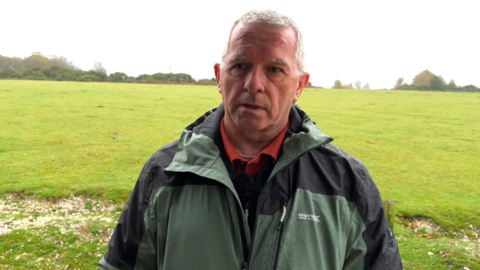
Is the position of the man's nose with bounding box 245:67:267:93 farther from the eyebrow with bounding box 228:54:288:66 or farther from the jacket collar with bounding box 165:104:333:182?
the jacket collar with bounding box 165:104:333:182

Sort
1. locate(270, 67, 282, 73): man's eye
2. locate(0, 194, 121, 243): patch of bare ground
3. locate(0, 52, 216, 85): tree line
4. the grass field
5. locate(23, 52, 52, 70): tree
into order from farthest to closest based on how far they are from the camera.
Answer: locate(23, 52, 52, 70): tree, locate(0, 52, 216, 85): tree line, the grass field, locate(0, 194, 121, 243): patch of bare ground, locate(270, 67, 282, 73): man's eye

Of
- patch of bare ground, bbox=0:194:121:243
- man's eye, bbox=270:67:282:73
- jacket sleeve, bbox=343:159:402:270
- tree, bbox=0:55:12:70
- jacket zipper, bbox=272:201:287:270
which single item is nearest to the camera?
jacket zipper, bbox=272:201:287:270

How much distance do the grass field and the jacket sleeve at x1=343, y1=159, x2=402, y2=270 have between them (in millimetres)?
4479

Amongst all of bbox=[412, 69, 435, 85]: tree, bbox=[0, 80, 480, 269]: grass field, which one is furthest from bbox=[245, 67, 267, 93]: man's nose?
bbox=[412, 69, 435, 85]: tree

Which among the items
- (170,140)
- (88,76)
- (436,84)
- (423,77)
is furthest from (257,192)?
(423,77)

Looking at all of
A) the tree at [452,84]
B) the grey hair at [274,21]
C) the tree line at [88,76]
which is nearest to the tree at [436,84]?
the tree at [452,84]

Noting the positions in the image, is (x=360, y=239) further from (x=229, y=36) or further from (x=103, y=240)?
(x=103, y=240)

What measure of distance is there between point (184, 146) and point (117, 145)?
43.6 ft

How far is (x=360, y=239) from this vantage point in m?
2.18

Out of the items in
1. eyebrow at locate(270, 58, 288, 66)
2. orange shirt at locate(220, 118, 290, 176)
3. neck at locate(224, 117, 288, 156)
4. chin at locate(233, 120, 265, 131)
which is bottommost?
orange shirt at locate(220, 118, 290, 176)

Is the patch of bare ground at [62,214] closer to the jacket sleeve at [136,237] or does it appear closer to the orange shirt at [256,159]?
the jacket sleeve at [136,237]

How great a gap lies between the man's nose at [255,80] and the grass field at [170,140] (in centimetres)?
498

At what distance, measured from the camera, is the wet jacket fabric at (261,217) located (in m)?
2.06

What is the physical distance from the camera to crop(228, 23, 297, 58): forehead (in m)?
2.25
